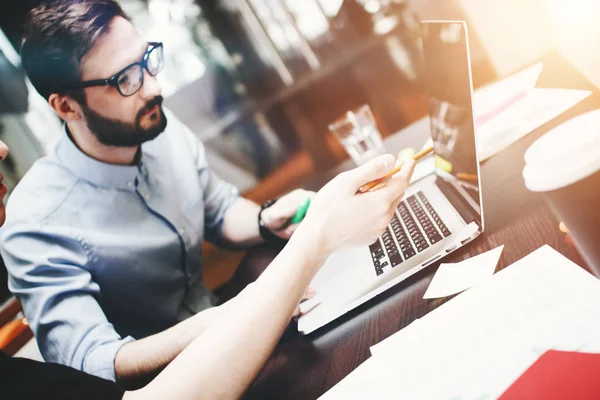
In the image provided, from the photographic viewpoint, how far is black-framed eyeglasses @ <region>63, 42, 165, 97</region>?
131cm

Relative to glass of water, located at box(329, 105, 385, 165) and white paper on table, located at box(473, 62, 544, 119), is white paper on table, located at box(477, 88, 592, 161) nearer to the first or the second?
white paper on table, located at box(473, 62, 544, 119)

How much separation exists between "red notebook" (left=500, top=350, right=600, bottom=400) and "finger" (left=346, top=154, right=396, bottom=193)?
1.32 ft

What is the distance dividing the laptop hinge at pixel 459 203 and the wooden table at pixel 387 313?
40 millimetres

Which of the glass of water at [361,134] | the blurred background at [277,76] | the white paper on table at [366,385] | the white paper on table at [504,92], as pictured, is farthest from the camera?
the blurred background at [277,76]

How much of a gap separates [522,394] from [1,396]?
83 centimetres

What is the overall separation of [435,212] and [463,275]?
22 centimetres

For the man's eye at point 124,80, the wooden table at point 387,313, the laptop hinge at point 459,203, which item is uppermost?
the man's eye at point 124,80

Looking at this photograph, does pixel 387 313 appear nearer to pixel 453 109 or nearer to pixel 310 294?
pixel 310 294

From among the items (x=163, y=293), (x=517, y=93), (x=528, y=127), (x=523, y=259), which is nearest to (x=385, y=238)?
(x=523, y=259)

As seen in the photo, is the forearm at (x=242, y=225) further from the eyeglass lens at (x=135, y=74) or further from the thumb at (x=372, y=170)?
the thumb at (x=372, y=170)

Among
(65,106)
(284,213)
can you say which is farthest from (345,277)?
(65,106)

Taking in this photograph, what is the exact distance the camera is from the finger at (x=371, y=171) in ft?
2.48

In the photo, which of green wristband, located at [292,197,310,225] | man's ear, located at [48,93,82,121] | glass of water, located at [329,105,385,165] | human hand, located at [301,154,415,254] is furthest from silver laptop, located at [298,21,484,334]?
man's ear, located at [48,93,82,121]

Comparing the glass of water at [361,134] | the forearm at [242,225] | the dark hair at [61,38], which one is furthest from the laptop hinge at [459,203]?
the dark hair at [61,38]
